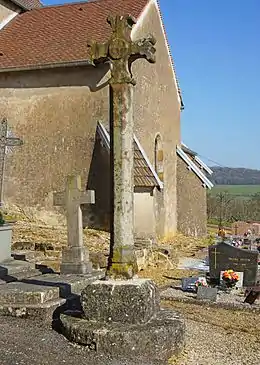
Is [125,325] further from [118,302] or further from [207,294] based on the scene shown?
[207,294]

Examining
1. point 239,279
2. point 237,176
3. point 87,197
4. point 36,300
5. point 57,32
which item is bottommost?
point 239,279

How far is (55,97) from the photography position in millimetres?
15656

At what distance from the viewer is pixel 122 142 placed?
6.00m

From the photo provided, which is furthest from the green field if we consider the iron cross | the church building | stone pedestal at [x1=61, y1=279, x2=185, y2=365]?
stone pedestal at [x1=61, y1=279, x2=185, y2=365]

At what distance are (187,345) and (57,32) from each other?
13559 mm

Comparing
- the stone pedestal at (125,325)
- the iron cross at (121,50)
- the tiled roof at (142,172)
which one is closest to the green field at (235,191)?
the tiled roof at (142,172)

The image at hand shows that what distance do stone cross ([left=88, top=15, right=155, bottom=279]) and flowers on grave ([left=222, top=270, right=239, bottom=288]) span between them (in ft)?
18.0

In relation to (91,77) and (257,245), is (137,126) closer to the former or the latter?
(91,77)

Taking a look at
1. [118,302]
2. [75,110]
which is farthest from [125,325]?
[75,110]

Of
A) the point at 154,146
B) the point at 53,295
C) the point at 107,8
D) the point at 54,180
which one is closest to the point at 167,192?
the point at 154,146

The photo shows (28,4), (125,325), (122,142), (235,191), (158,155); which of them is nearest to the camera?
(125,325)

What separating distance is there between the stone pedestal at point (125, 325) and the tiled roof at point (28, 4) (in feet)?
54.1

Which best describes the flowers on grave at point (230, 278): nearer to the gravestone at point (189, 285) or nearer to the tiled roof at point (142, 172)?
the gravestone at point (189, 285)

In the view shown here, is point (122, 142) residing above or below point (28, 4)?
below
